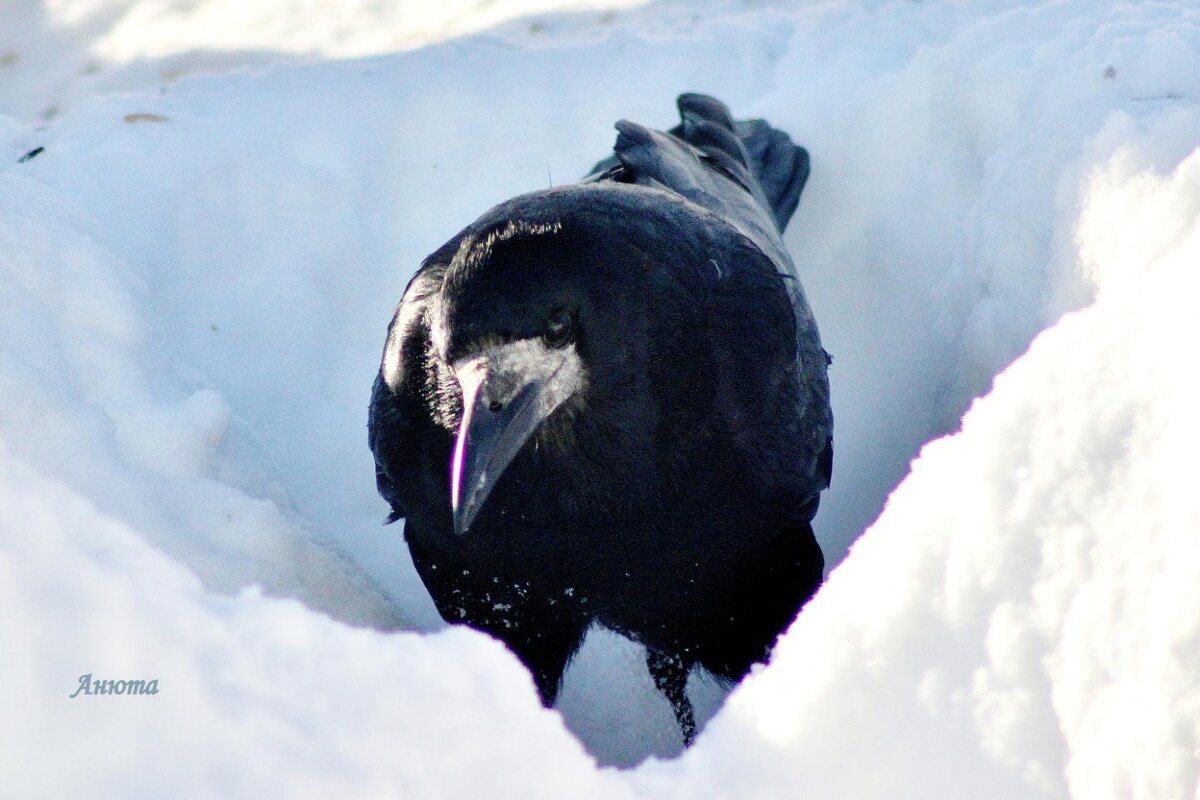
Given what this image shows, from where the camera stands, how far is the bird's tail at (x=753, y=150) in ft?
12.6

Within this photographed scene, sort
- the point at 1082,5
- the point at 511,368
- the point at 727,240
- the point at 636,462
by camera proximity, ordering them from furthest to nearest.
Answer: the point at 1082,5 → the point at 727,240 → the point at 636,462 → the point at 511,368

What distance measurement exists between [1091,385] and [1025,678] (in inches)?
18.8

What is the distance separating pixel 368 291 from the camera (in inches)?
154

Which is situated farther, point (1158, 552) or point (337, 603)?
point (337, 603)

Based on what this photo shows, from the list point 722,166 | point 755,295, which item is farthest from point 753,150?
point 755,295

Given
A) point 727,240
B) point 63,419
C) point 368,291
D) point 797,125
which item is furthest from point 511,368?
point 797,125

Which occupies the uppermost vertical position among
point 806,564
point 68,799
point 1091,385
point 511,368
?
point 1091,385

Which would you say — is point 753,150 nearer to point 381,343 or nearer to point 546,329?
point 381,343

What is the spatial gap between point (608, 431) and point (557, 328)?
0.88ft

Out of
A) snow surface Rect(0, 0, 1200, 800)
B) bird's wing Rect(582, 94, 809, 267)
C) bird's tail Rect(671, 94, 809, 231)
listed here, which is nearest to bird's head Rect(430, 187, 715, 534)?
snow surface Rect(0, 0, 1200, 800)

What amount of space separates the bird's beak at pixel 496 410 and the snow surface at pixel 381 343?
39cm

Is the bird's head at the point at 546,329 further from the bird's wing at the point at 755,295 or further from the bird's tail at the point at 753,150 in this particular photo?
the bird's tail at the point at 753,150

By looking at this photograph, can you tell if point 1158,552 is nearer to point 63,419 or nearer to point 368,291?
point 63,419

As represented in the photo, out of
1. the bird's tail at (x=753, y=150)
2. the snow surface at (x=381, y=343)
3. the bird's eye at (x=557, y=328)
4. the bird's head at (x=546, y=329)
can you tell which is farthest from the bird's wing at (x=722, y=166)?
the bird's eye at (x=557, y=328)
